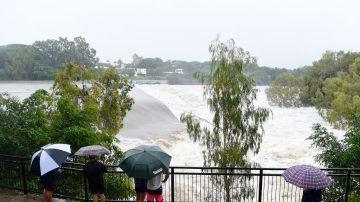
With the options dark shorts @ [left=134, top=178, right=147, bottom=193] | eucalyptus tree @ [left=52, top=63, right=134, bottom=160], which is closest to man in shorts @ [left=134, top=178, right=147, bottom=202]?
dark shorts @ [left=134, top=178, right=147, bottom=193]

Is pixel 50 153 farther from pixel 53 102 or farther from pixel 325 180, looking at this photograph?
pixel 53 102

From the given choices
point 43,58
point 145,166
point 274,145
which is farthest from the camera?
point 43,58

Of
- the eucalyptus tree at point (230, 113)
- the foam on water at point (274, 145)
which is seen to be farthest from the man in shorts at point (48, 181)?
the foam on water at point (274, 145)

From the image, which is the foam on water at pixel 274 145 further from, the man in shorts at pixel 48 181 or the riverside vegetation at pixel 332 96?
the man in shorts at pixel 48 181

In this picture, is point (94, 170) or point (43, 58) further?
point (43, 58)

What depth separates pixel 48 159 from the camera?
7145 mm

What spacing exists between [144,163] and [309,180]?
9.44 ft

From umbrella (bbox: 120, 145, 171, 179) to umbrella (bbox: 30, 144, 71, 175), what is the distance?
4.39 feet

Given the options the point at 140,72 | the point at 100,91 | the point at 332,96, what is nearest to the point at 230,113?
the point at 100,91

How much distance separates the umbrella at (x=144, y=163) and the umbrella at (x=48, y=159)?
1339 millimetres

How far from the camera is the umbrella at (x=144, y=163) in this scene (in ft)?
21.6

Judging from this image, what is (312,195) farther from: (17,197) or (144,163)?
(17,197)

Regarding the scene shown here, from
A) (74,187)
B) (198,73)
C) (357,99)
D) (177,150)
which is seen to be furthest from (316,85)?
(74,187)

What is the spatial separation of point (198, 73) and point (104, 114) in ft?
32.7
